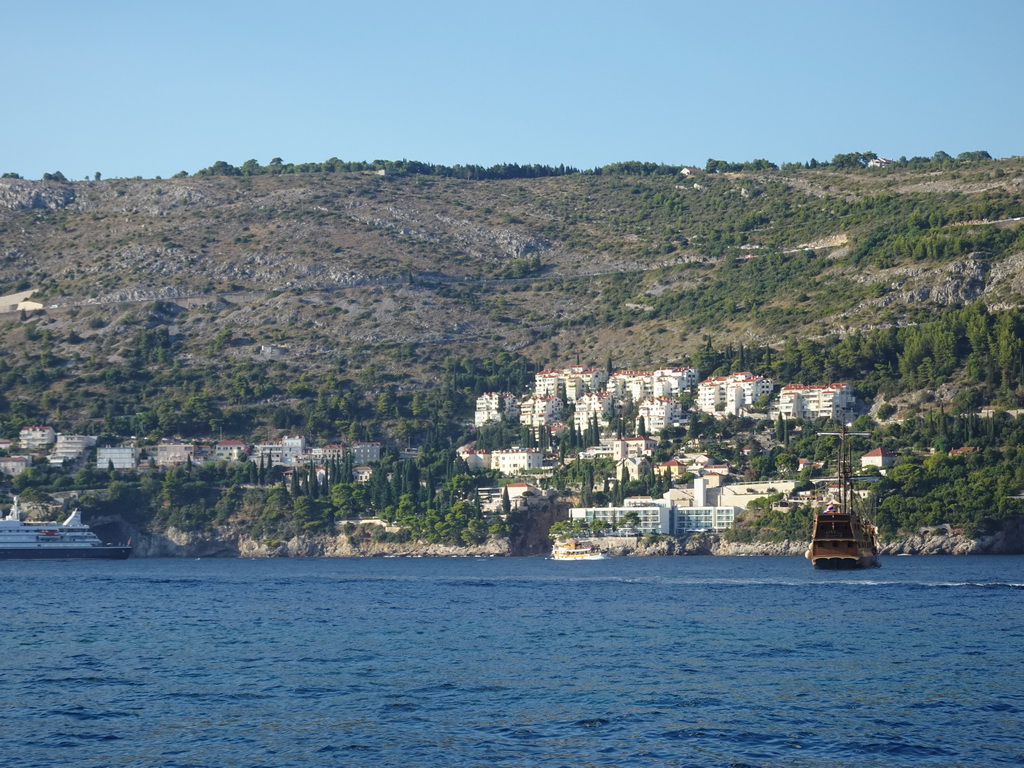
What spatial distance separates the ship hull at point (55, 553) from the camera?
123938mm

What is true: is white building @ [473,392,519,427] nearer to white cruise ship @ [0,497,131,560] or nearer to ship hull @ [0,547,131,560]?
white cruise ship @ [0,497,131,560]

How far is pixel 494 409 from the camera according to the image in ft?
531

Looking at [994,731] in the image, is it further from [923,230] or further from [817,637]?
[923,230]

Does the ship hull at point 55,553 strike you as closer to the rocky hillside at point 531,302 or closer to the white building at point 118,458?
the white building at point 118,458

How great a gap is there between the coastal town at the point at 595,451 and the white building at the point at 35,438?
0.46 feet

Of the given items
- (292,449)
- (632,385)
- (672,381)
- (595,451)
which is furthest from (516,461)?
(292,449)

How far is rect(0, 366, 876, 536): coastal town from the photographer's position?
12281cm

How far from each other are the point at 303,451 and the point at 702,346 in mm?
45055

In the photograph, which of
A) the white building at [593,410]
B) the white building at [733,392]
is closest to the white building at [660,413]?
the white building at [733,392]

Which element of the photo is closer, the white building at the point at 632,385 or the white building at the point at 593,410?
the white building at the point at 593,410

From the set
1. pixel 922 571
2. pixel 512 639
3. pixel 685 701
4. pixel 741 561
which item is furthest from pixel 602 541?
pixel 685 701

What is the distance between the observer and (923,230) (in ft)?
542

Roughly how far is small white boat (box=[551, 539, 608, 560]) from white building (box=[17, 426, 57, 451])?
6349cm

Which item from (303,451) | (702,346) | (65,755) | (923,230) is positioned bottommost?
(65,755)
